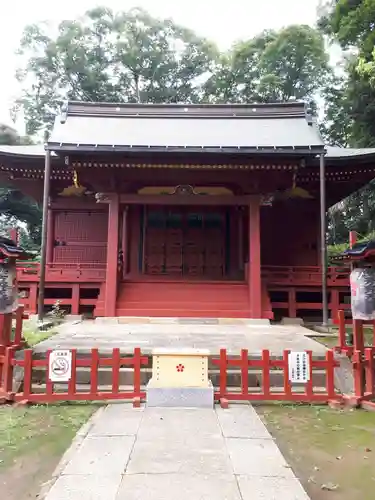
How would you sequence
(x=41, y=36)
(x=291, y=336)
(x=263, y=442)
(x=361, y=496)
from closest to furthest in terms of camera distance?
(x=361, y=496) < (x=263, y=442) < (x=291, y=336) < (x=41, y=36)

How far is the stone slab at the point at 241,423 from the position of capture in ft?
11.5

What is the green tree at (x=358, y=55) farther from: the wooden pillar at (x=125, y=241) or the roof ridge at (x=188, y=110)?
the wooden pillar at (x=125, y=241)

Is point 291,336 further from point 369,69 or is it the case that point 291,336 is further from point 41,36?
point 41,36

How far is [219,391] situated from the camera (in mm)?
4543

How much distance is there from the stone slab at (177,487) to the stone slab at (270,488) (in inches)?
2.6

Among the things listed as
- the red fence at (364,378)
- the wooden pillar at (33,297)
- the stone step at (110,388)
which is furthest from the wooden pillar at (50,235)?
the red fence at (364,378)

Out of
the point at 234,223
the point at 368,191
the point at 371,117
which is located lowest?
the point at 234,223

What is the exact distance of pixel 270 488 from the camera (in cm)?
254

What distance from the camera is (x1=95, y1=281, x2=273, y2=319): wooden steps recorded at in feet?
34.3

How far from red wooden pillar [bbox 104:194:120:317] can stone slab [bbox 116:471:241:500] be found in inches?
311

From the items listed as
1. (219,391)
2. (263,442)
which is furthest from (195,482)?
(219,391)

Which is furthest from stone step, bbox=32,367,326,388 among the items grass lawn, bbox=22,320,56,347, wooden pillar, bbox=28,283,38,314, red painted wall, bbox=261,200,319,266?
red painted wall, bbox=261,200,319,266

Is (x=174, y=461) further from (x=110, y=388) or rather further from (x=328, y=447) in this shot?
(x=110, y=388)

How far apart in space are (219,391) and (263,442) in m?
1.24
